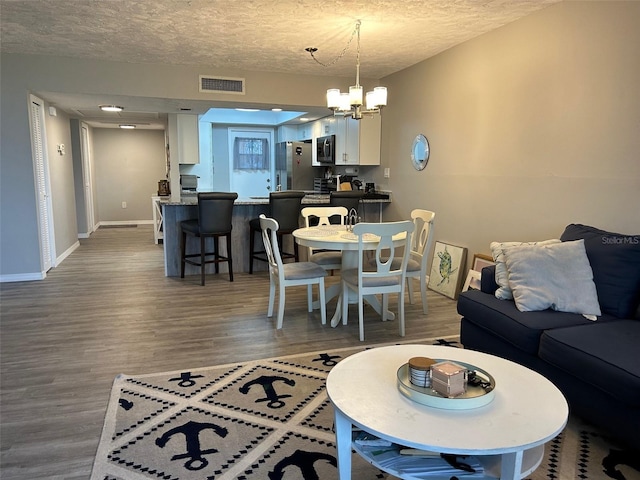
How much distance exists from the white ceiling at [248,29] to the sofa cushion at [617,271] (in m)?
1.84

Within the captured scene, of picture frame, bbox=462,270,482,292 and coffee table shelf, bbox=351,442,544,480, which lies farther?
picture frame, bbox=462,270,482,292

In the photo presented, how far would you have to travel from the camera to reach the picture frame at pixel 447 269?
4.45 meters

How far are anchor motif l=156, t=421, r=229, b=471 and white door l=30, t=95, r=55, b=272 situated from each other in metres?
3.89

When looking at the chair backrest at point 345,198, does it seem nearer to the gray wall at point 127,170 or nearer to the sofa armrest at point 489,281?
the sofa armrest at point 489,281

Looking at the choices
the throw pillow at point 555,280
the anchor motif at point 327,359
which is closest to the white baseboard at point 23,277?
the anchor motif at point 327,359

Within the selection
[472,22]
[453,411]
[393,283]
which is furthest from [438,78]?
[453,411]

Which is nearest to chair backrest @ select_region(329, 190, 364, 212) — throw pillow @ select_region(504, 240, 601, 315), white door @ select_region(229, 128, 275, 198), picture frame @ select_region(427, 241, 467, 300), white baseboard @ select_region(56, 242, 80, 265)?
picture frame @ select_region(427, 241, 467, 300)

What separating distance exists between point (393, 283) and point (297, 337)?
84 cm

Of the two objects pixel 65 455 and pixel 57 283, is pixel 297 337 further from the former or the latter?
pixel 57 283

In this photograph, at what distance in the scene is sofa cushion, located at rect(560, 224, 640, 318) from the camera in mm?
2553

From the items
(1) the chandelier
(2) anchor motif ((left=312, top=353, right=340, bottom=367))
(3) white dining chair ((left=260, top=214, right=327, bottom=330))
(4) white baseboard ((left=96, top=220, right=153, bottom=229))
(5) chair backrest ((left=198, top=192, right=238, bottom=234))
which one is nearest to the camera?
(2) anchor motif ((left=312, top=353, right=340, bottom=367))

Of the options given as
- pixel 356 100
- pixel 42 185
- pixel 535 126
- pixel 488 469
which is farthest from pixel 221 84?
pixel 488 469

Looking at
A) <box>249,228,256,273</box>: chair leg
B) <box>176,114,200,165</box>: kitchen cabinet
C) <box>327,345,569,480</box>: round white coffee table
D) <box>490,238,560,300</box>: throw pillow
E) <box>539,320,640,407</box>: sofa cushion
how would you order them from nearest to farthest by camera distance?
<box>327,345,569,480</box>: round white coffee table, <box>539,320,640,407</box>: sofa cushion, <box>490,238,560,300</box>: throw pillow, <box>249,228,256,273</box>: chair leg, <box>176,114,200,165</box>: kitchen cabinet

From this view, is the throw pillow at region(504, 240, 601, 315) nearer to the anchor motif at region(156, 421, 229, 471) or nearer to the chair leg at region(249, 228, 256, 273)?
the anchor motif at region(156, 421, 229, 471)
